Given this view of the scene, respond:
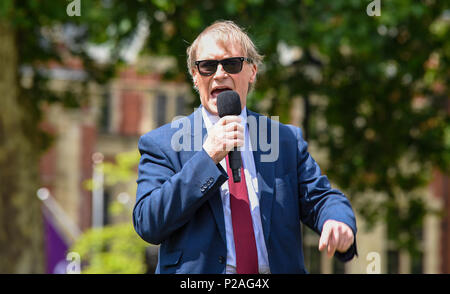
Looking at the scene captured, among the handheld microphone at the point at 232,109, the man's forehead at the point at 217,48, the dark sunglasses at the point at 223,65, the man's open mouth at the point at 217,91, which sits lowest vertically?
the handheld microphone at the point at 232,109

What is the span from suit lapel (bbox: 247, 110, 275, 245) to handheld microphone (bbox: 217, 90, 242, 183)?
0.15 metres

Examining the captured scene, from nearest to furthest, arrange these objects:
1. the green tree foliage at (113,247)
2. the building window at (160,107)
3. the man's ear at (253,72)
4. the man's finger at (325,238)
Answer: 1. the man's finger at (325,238)
2. the man's ear at (253,72)
3. the green tree foliage at (113,247)
4. the building window at (160,107)

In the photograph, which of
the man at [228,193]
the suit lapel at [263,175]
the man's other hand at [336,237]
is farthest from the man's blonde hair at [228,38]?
the man's other hand at [336,237]

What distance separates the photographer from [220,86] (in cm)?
313

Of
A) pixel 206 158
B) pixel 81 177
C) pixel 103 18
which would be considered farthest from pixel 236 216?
pixel 81 177

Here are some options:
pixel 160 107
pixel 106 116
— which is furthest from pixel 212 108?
pixel 106 116

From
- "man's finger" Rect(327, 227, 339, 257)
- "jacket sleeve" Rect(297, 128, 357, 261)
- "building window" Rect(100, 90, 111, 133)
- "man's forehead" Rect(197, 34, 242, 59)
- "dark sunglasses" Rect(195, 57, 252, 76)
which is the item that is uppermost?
"building window" Rect(100, 90, 111, 133)

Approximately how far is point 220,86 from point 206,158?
38cm

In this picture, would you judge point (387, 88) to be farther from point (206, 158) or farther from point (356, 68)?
point (206, 158)

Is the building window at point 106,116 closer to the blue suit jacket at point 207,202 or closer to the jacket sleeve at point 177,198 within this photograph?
the blue suit jacket at point 207,202

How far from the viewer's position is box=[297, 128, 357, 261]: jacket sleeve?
2.97m

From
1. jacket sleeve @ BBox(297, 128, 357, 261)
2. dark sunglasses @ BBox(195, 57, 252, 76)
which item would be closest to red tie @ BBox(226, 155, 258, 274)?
jacket sleeve @ BBox(297, 128, 357, 261)

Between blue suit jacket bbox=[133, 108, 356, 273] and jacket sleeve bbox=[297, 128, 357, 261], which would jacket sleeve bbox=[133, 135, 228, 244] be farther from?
jacket sleeve bbox=[297, 128, 357, 261]

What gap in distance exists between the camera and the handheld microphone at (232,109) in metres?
2.98
